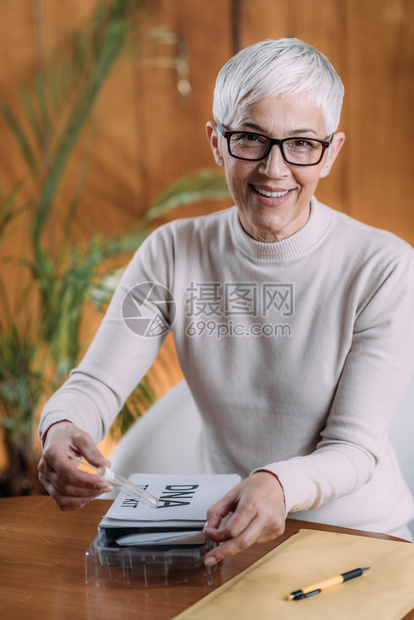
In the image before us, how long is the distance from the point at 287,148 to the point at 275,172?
5 cm

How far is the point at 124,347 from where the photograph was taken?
1.47 meters

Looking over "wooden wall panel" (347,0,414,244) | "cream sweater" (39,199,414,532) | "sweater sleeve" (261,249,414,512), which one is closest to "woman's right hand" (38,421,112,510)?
"cream sweater" (39,199,414,532)

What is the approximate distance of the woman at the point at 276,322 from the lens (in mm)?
1254

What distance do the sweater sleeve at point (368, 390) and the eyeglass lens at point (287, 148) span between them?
25 cm

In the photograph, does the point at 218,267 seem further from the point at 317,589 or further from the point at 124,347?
the point at 317,589

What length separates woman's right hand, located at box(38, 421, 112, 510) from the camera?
3.58ft

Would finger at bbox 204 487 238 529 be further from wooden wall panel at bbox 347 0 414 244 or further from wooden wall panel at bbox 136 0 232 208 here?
wooden wall panel at bbox 136 0 232 208

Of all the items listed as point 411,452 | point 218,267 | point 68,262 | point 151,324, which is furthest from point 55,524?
point 68,262

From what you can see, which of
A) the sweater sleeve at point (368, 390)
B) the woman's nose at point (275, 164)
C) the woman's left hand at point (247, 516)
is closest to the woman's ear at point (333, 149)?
the woman's nose at point (275, 164)

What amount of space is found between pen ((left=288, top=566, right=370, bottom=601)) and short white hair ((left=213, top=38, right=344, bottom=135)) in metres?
0.74

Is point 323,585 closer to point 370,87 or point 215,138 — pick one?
point 215,138

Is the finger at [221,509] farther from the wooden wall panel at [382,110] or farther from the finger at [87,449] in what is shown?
the wooden wall panel at [382,110]
